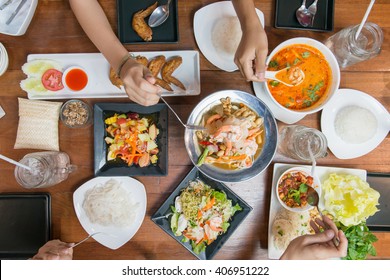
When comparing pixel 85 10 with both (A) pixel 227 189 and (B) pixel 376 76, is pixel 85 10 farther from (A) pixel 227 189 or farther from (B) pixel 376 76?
(B) pixel 376 76

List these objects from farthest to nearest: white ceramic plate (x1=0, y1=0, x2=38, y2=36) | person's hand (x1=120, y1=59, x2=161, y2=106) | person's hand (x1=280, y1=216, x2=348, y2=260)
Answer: white ceramic plate (x1=0, y1=0, x2=38, y2=36)
person's hand (x1=280, y1=216, x2=348, y2=260)
person's hand (x1=120, y1=59, x2=161, y2=106)

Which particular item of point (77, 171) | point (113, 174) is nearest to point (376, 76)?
point (113, 174)

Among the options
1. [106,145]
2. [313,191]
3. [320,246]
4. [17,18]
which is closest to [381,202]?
[313,191]

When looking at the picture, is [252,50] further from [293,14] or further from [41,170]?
[41,170]

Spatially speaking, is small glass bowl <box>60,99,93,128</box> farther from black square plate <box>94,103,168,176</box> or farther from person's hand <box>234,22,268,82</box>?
person's hand <box>234,22,268,82</box>

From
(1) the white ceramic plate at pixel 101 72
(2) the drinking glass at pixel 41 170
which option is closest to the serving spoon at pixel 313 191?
(1) the white ceramic plate at pixel 101 72

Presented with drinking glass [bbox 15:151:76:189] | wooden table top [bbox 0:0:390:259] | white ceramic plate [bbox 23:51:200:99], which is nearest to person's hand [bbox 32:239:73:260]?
wooden table top [bbox 0:0:390:259]

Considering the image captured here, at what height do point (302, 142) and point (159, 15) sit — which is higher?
point (159, 15)
